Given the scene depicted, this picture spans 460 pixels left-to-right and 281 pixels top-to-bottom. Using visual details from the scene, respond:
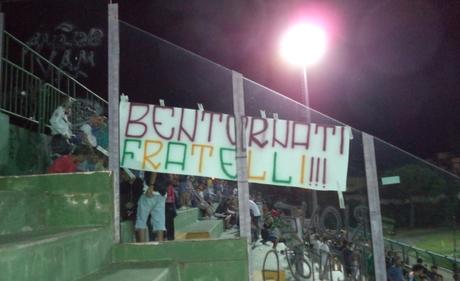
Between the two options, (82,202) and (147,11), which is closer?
(82,202)

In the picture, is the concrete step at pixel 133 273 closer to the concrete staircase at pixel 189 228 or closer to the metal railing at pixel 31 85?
the concrete staircase at pixel 189 228

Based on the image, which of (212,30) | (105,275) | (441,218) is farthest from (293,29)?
(105,275)

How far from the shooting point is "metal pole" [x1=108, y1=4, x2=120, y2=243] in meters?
4.35

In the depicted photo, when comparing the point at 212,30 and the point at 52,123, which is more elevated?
the point at 212,30

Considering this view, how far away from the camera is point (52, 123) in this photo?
4.96 metres

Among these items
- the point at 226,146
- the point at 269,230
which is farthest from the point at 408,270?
the point at 226,146

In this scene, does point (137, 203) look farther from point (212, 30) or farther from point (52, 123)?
point (212, 30)

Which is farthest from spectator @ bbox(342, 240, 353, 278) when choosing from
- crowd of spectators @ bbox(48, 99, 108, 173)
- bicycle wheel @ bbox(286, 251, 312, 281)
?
crowd of spectators @ bbox(48, 99, 108, 173)

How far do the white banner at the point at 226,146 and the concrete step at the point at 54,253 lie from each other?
0.81 meters

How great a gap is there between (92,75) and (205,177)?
1759 millimetres

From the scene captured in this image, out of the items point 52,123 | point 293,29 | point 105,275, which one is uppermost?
point 293,29

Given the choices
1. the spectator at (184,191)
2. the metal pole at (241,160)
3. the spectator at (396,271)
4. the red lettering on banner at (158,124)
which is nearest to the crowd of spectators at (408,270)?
the spectator at (396,271)

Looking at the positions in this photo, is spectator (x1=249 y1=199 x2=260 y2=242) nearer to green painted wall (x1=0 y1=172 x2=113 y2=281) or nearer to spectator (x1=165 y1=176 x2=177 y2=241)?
spectator (x1=165 y1=176 x2=177 y2=241)

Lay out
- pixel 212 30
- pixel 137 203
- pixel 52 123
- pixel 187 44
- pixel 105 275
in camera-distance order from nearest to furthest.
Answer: pixel 105 275, pixel 137 203, pixel 52 123, pixel 187 44, pixel 212 30
